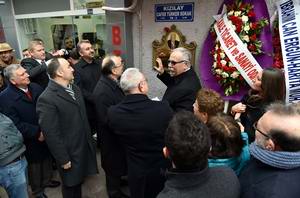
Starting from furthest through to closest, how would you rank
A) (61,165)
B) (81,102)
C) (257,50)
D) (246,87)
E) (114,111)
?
(246,87) < (257,50) < (81,102) < (61,165) < (114,111)

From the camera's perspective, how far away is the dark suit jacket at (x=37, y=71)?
346 cm

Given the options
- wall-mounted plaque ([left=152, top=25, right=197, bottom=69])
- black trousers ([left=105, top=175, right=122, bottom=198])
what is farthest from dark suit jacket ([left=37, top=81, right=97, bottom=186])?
wall-mounted plaque ([left=152, top=25, right=197, bottom=69])

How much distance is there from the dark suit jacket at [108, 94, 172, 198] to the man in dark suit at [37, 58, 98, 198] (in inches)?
21.8

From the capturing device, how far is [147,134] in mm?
2164

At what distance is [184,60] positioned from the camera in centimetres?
290

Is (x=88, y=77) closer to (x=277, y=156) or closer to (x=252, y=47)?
(x=252, y=47)

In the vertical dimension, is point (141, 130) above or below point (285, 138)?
below

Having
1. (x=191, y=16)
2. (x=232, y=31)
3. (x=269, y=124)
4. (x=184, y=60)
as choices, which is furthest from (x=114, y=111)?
(x=191, y=16)

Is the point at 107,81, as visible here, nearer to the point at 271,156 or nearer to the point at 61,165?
the point at 61,165

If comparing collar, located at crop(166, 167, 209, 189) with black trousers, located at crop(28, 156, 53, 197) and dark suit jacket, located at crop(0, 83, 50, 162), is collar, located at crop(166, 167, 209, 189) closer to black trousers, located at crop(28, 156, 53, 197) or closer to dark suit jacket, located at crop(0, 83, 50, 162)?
dark suit jacket, located at crop(0, 83, 50, 162)

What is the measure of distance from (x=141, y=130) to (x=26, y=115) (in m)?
1.46

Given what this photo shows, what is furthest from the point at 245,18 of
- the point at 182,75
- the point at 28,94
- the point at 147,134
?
the point at 28,94

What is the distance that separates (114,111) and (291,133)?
55.1 inches

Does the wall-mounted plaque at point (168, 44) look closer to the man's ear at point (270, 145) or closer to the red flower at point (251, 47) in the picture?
the red flower at point (251, 47)
